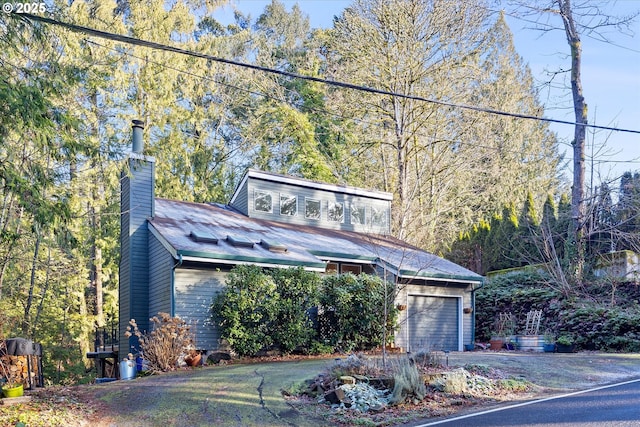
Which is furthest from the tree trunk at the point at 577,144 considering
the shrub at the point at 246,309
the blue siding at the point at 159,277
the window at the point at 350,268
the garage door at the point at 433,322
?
the blue siding at the point at 159,277

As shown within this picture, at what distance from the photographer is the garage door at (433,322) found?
18.5 meters

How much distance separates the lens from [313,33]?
36.2 m

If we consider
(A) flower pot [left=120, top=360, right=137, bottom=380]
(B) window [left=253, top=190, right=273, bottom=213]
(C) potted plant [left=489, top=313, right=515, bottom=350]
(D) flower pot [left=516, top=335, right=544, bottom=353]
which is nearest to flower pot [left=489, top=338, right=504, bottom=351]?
(C) potted plant [left=489, top=313, right=515, bottom=350]

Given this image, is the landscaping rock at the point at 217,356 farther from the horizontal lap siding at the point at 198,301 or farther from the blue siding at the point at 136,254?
the blue siding at the point at 136,254

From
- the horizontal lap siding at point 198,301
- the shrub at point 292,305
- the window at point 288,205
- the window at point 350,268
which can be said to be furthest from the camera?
the window at point 288,205

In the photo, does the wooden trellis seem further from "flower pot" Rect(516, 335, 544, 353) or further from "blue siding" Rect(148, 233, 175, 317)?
"blue siding" Rect(148, 233, 175, 317)

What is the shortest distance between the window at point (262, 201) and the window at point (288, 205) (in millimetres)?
463

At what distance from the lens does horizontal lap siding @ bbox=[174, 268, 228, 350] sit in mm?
14328

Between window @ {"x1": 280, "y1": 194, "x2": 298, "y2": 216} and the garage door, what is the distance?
5306mm

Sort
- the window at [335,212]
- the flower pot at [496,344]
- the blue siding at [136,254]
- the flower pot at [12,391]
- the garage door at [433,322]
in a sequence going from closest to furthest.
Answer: the flower pot at [12,391] → the blue siding at [136,254] → the garage door at [433,322] → the flower pot at [496,344] → the window at [335,212]

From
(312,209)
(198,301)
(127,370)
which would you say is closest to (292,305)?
(198,301)

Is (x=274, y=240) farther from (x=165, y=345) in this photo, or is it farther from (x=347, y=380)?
(x=347, y=380)

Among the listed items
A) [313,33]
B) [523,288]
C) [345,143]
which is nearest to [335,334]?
[523,288]

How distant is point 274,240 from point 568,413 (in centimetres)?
1050
